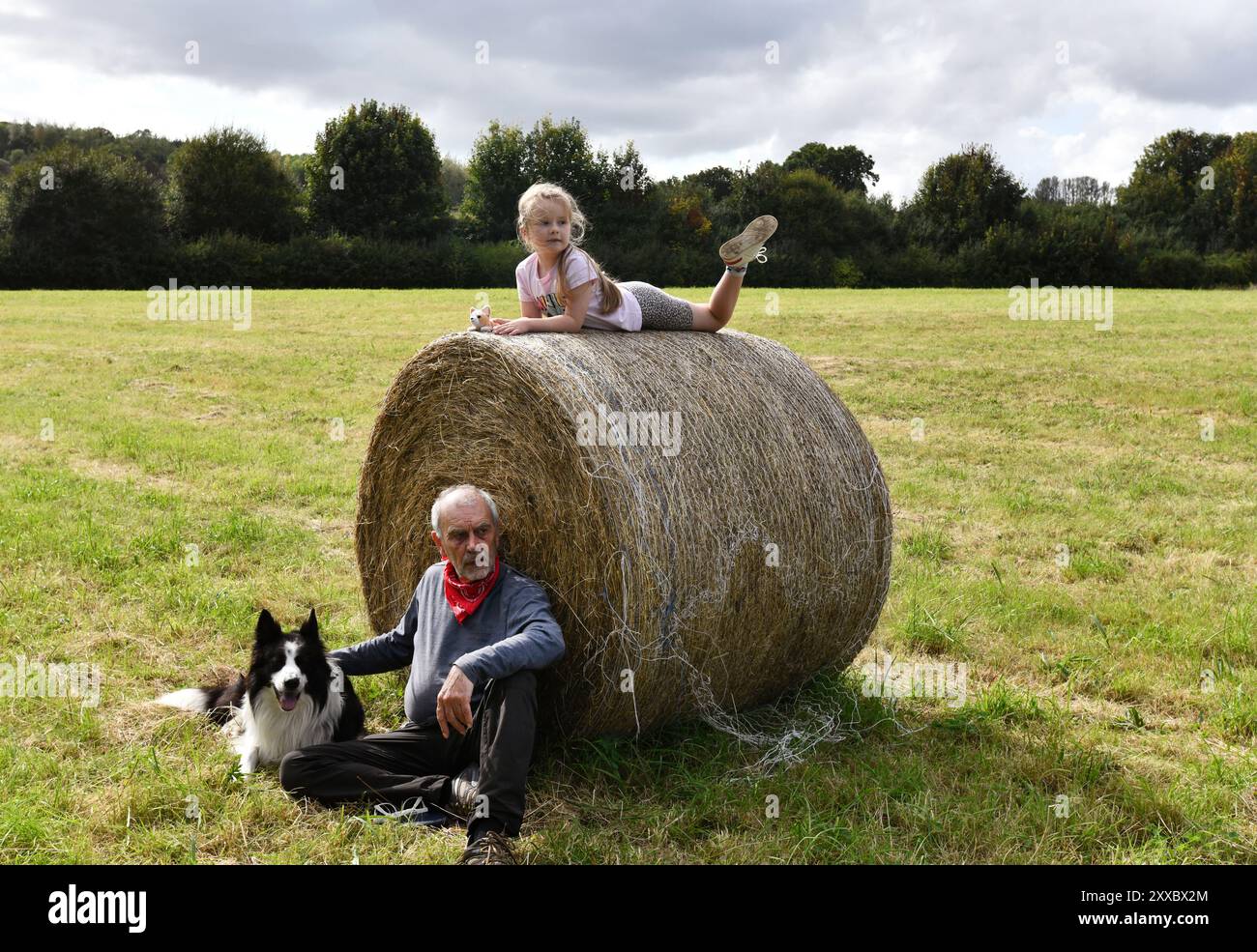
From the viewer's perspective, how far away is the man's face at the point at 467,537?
4.95 meters

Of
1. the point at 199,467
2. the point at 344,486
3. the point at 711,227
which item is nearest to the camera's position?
the point at 344,486

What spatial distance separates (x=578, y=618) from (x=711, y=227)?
4536 cm

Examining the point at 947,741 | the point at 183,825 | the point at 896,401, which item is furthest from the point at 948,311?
the point at 183,825

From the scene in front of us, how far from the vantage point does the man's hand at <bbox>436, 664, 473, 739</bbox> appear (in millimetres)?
4492

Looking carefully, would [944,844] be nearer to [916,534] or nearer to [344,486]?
[916,534]

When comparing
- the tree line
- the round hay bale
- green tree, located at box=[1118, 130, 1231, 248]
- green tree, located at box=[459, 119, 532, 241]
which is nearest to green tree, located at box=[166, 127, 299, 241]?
the tree line

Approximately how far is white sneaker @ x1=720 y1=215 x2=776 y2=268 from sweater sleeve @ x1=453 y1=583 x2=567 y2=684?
2.30 m

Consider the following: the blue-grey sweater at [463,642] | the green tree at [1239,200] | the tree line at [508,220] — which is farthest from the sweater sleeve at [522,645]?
the green tree at [1239,200]

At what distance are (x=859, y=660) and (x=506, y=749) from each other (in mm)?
2793

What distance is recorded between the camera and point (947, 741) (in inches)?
211

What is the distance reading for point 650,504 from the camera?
194 inches

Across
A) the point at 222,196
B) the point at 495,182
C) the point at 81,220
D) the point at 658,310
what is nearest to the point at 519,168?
the point at 495,182

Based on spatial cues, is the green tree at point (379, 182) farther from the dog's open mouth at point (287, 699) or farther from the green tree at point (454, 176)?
the dog's open mouth at point (287, 699)

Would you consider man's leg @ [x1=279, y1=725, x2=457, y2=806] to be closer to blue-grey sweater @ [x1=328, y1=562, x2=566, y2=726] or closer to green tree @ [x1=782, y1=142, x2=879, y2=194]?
blue-grey sweater @ [x1=328, y1=562, x2=566, y2=726]
